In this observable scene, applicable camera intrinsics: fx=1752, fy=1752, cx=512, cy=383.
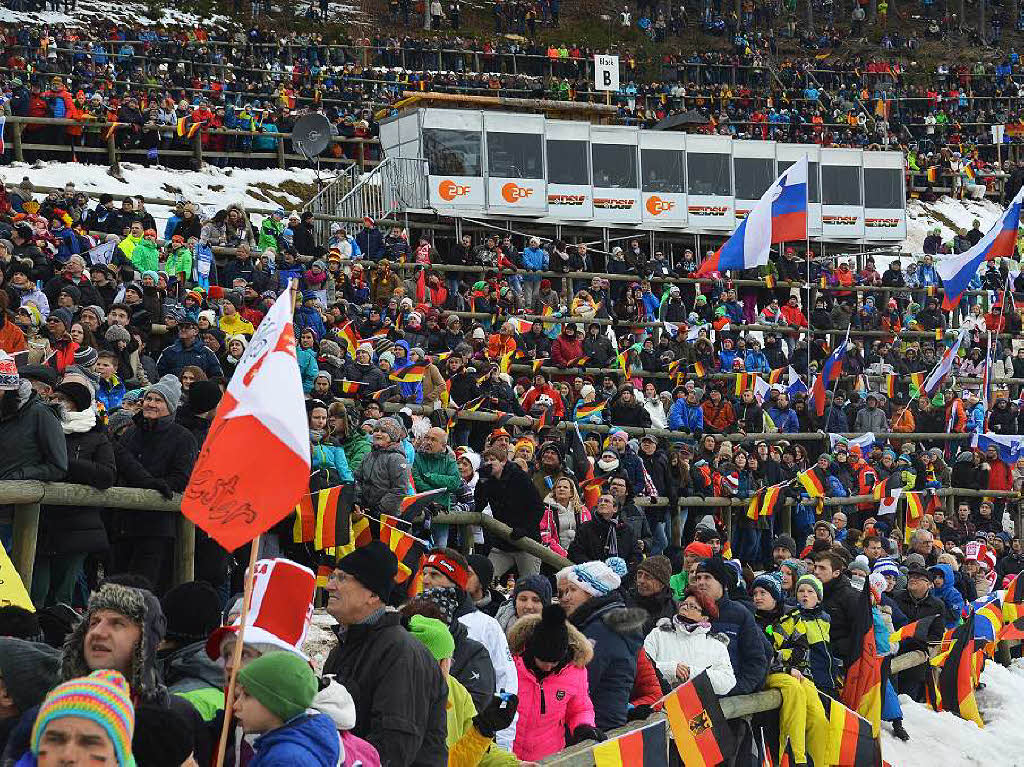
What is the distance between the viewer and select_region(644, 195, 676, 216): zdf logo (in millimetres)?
38781

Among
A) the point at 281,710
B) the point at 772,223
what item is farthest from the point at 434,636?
the point at 772,223

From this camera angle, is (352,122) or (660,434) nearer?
(660,434)

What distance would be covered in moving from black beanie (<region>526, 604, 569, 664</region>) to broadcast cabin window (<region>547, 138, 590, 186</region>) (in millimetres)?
29937

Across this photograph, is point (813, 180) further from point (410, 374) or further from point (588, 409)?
point (410, 374)

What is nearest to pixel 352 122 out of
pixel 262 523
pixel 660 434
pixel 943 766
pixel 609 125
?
pixel 609 125

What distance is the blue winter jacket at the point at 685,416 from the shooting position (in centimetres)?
2173

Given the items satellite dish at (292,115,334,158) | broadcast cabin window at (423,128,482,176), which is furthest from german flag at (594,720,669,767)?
broadcast cabin window at (423,128,482,176)

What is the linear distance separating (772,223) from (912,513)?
522 cm

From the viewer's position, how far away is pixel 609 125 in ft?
130

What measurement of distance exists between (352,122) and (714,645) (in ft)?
97.8

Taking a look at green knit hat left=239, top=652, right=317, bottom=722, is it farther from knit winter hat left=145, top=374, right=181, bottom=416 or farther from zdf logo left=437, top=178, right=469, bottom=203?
zdf logo left=437, top=178, right=469, bottom=203

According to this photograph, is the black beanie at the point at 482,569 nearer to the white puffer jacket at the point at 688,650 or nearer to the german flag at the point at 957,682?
the white puffer jacket at the point at 688,650

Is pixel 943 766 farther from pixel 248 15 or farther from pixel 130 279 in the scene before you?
pixel 248 15

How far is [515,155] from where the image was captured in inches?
1459
